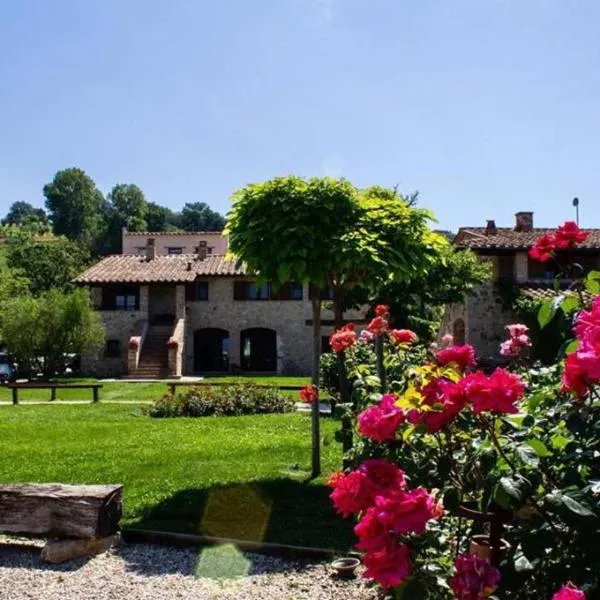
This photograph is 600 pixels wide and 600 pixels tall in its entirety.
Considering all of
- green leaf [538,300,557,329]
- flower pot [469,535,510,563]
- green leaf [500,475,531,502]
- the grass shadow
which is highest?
green leaf [538,300,557,329]

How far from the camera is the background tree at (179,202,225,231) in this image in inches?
3578

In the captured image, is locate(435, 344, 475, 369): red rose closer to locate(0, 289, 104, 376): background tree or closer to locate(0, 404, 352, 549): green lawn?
locate(0, 404, 352, 549): green lawn

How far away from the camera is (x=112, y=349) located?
Answer: 31344 mm

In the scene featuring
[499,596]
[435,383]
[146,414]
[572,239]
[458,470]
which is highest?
[572,239]

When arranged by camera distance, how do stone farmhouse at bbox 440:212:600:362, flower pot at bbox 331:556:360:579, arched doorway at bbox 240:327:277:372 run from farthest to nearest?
arched doorway at bbox 240:327:277:372, stone farmhouse at bbox 440:212:600:362, flower pot at bbox 331:556:360:579

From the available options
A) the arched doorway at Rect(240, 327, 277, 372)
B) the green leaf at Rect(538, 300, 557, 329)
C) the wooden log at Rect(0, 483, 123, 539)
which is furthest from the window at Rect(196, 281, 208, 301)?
the green leaf at Rect(538, 300, 557, 329)

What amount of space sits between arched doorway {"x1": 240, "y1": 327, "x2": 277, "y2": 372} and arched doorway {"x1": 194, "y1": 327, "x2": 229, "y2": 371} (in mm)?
915

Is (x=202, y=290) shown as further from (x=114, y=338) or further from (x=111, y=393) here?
(x=111, y=393)

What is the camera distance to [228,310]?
3216cm

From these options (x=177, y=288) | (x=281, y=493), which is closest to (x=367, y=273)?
(x=281, y=493)

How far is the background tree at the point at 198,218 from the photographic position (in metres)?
90.9

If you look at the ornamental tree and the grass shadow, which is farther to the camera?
the ornamental tree

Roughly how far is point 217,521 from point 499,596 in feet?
13.8

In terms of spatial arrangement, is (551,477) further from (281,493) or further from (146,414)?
(146,414)
